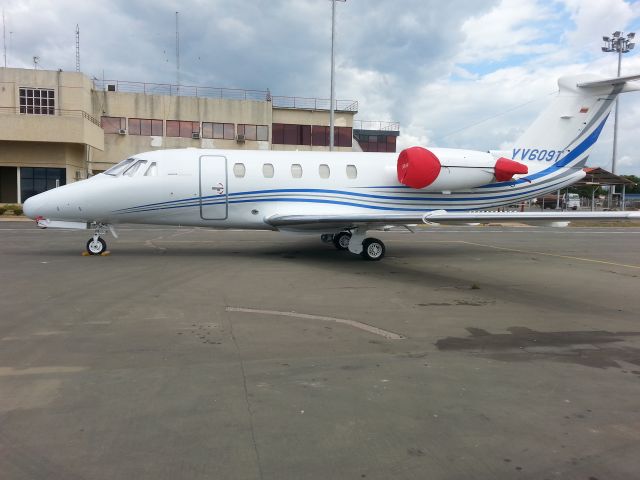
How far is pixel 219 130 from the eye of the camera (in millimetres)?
44281

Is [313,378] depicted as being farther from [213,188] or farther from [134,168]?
[134,168]

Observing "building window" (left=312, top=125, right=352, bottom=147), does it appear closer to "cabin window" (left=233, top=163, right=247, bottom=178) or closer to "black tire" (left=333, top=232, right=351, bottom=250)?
"black tire" (left=333, top=232, right=351, bottom=250)

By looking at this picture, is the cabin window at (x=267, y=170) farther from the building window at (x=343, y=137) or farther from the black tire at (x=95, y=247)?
the building window at (x=343, y=137)

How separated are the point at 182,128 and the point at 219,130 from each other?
3.28m

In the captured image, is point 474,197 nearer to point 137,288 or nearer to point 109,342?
point 137,288

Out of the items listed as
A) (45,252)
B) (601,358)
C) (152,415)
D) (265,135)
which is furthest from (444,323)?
(265,135)

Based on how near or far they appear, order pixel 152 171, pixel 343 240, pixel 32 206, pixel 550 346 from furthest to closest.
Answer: pixel 343 240, pixel 152 171, pixel 32 206, pixel 550 346

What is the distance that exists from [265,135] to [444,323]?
4029 centimetres

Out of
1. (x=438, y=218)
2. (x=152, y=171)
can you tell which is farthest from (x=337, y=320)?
(x=152, y=171)

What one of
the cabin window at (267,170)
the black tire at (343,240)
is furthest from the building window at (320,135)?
the cabin window at (267,170)

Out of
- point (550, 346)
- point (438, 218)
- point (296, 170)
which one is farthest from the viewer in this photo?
point (296, 170)

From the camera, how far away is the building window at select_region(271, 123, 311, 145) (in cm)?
4634

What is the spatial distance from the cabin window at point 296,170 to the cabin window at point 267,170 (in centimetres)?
65

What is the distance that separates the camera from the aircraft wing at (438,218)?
9.27 meters
